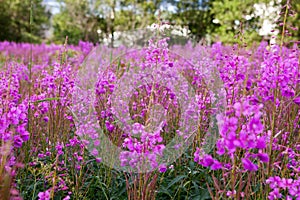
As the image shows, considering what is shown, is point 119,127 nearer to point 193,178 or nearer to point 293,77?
point 193,178

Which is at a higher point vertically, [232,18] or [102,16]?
[102,16]

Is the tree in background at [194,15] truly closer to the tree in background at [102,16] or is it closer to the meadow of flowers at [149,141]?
the tree in background at [102,16]

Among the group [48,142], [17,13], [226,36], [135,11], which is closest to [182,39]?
[226,36]

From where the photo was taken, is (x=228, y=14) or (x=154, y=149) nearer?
(x=154, y=149)

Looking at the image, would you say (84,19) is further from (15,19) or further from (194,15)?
(194,15)

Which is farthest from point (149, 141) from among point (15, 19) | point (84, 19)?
point (15, 19)

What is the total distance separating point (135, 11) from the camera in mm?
17719

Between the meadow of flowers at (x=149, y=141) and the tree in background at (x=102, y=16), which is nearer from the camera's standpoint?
the meadow of flowers at (x=149, y=141)

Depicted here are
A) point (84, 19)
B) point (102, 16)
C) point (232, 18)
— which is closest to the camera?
point (232, 18)

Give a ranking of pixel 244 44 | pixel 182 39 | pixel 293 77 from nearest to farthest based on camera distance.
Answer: pixel 244 44 → pixel 293 77 → pixel 182 39

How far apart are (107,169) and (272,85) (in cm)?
121

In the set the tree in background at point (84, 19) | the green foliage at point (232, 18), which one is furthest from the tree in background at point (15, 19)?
the green foliage at point (232, 18)

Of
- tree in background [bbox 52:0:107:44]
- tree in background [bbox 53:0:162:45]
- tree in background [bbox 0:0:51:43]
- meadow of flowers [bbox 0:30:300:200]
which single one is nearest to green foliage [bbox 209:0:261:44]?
tree in background [bbox 53:0:162:45]

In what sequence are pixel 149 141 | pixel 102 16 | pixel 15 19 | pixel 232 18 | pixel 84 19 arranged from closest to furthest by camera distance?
pixel 149 141
pixel 232 18
pixel 102 16
pixel 84 19
pixel 15 19
